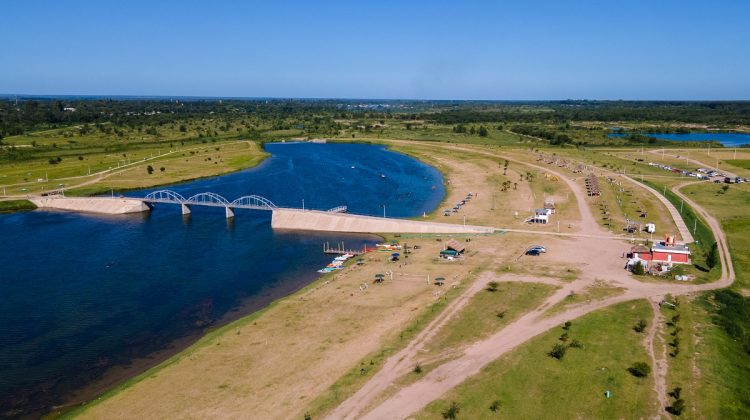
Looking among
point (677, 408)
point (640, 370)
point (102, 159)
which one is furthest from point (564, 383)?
point (102, 159)

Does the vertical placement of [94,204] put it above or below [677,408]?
below

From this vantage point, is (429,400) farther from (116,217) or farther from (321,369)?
(116,217)

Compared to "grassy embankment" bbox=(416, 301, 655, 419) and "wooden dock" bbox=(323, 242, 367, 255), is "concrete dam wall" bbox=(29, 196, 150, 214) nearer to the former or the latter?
"wooden dock" bbox=(323, 242, 367, 255)

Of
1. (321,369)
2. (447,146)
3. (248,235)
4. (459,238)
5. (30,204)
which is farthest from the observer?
(447,146)

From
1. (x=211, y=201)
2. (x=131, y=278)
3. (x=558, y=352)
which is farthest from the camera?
(x=211, y=201)

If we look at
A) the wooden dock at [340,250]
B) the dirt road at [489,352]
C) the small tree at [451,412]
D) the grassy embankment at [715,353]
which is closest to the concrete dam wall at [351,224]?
the wooden dock at [340,250]

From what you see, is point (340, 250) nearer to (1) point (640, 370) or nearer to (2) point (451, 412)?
(2) point (451, 412)

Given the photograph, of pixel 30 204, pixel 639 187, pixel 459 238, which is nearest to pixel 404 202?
pixel 459 238
